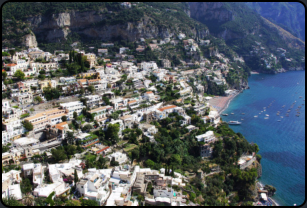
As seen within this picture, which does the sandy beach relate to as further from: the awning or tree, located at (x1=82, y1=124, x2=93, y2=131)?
tree, located at (x1=82, y1=124, x2=93, y2=131)

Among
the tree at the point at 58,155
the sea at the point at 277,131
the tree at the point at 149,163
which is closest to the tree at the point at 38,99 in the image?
the tree at the point at 58,155

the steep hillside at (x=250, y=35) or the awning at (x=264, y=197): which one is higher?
the steep hillside at (x=250, y=35)

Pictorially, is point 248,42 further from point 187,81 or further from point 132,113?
point 132,113

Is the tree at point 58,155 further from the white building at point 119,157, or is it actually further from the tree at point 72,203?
the tree at point 72,203

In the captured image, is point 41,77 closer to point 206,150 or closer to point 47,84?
point 47,84

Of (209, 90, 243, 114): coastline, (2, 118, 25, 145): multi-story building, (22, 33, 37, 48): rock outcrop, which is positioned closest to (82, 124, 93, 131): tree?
(2, 118, 25, 145): multi-story building

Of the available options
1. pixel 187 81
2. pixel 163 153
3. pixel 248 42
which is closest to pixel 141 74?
pixel 187 81

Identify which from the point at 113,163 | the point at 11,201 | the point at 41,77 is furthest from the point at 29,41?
the point at 11,201
